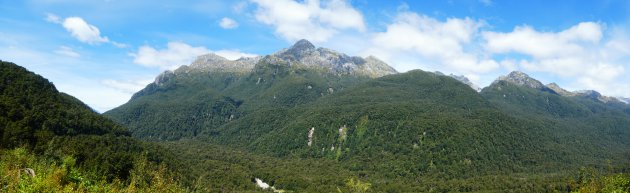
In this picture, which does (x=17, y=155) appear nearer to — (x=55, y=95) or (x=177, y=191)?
(x=177, y=191)

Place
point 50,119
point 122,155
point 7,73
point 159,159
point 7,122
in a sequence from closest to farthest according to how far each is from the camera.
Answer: point 7,122, point 122,155, point 50,119, point 7,73, point 159,159

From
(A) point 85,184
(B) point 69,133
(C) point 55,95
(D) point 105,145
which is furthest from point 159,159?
(A) point 85,184

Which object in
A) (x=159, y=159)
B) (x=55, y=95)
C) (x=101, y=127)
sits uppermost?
(x=55, y=95)

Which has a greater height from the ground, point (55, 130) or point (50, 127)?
point (50, 127)

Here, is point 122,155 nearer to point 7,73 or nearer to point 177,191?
point 7,73

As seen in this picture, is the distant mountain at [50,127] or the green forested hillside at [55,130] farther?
the distant mountain at [50,127]

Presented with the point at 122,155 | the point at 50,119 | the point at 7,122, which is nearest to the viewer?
the point at 7,122

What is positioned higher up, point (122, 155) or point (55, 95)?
point (55, 95)

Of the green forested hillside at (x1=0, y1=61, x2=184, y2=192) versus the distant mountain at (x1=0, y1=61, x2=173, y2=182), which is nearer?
the green forested hillside at (x1=0, y1=61, x2=184, y2=192)

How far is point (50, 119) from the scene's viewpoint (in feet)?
512

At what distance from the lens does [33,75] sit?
190 metres

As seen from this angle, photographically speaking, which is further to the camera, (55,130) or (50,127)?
(55,130)

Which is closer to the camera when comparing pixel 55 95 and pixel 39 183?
pixel 39 183

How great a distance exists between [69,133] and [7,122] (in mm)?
35837
